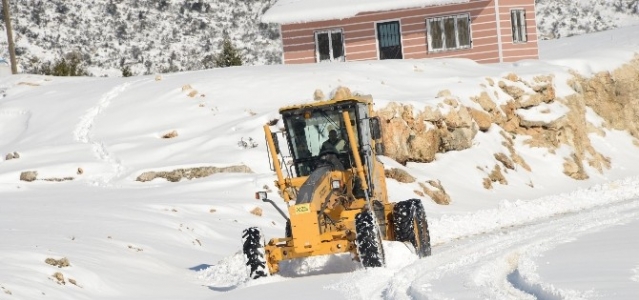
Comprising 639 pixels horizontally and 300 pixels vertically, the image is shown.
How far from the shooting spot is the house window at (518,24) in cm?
4559

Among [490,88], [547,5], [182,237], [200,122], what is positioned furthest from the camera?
[547,5]

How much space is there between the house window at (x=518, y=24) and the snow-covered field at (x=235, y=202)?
295 cm

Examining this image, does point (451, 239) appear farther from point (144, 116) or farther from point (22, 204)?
point (144, 116)

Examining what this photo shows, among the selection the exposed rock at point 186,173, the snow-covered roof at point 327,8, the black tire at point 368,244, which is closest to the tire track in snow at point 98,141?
the exposed rock at point 186,173

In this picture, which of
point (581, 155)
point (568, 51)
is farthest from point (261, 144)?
point (568, 51)

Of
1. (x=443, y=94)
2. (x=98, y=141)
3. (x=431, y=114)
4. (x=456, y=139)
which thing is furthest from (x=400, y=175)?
(x=98, y=141)

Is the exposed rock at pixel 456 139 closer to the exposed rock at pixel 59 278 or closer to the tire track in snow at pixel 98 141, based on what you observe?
the tire track in snow at pixel 98 141

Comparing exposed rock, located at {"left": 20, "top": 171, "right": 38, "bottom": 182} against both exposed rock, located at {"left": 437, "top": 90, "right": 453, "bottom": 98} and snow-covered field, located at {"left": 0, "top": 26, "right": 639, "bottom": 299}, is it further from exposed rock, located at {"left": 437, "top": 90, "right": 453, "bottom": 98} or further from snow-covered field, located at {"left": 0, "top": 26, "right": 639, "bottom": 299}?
exposed rock, located at {"left": 437, "top": 90, "right": 453, "bottom": 98}

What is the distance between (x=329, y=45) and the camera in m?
46.0

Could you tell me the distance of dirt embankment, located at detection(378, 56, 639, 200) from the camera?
108ft

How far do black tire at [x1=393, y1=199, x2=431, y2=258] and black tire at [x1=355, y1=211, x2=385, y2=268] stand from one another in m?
1.90

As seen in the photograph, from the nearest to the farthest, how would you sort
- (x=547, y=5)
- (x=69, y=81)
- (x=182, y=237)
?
(x=182, y=237), (x=69, y=81), (x=547, y=5)

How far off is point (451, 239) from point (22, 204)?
29.3ft

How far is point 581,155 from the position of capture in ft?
121
